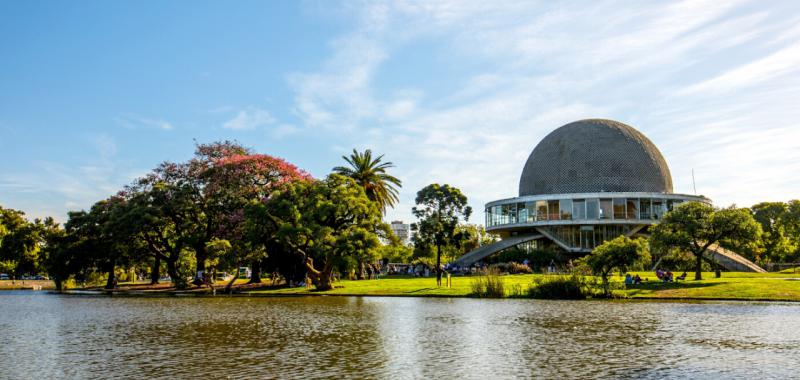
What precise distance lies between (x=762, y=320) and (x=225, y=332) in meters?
Result: 20.4

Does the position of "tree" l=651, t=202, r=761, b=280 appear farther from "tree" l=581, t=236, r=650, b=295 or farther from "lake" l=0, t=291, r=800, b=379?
"lake" l=0, t=291, r=800, b=379

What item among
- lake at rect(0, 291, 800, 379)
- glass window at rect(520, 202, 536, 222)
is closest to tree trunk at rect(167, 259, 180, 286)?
lake at rect(0, 291, 800, 379)

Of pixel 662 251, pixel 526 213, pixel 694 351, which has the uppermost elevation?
→ pixel 526 213

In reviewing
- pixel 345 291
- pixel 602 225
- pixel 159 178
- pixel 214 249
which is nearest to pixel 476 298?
pixel 345 291

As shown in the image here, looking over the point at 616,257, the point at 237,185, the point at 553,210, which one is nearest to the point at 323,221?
the point at 237,185

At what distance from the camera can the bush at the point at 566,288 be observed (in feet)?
132

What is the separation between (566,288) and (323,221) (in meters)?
18.1

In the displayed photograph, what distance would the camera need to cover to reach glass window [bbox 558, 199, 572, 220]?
3265 inches

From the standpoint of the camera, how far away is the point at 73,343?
20359mm

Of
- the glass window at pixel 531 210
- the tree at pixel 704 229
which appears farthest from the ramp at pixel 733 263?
the glass window at pixel 531 210

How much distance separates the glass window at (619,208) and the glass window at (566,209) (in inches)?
210

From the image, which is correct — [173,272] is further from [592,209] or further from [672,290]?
[592,209]

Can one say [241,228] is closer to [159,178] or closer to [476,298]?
[159,178]

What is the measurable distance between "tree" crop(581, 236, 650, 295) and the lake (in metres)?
8.42
